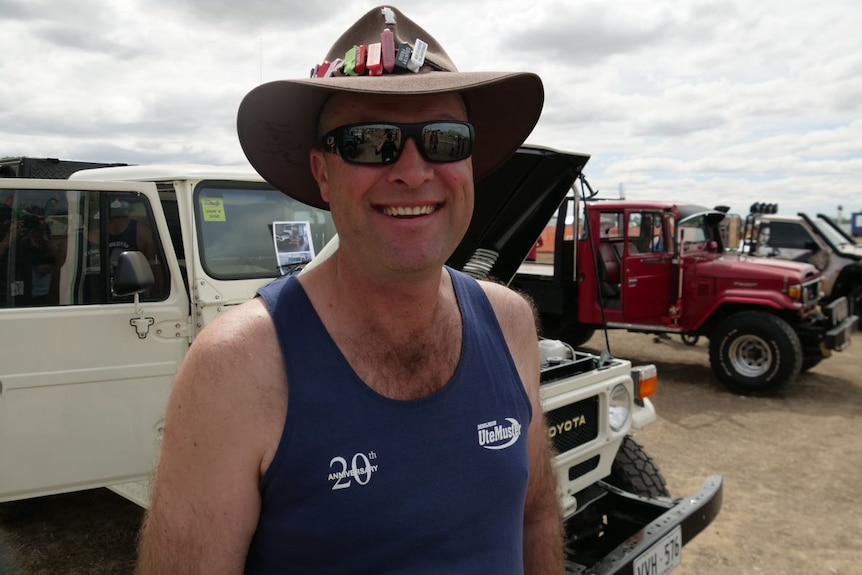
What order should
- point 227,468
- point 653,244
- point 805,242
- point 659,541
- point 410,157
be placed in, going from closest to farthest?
point 227,468
point 410,157
point 659,541
point 653,244
point 805,242

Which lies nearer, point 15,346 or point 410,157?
point 410,157

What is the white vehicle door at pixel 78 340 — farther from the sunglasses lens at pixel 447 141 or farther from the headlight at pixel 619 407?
the sunglasses lens at pixel 447 141

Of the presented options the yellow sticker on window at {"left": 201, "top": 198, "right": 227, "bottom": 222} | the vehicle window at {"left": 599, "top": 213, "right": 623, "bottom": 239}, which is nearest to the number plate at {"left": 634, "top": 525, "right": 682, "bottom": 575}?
the yellow sticker on window at {"left": 201, "top": 198, "right": 227, "bottom": 222}

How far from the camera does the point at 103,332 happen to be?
3.06 meters

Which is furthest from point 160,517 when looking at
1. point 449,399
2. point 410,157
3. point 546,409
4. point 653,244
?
point 653,244

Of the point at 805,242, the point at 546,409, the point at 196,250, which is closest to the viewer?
the point at 546,409

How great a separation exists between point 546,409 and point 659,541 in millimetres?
663

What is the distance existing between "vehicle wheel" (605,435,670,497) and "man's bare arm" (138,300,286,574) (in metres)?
2.76

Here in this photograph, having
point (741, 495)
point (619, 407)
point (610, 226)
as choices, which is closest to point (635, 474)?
point (619, 407)

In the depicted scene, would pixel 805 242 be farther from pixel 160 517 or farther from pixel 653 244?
pixel 160 517

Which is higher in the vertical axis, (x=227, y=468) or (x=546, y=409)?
(x=227, y=468)

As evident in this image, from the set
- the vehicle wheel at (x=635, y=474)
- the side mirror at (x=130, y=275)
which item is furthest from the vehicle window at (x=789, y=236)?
the side mirror at (x=130, y=275)

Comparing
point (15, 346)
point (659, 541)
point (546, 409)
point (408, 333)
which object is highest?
point (408, 333)

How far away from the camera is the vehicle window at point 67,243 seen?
298 centimetres
